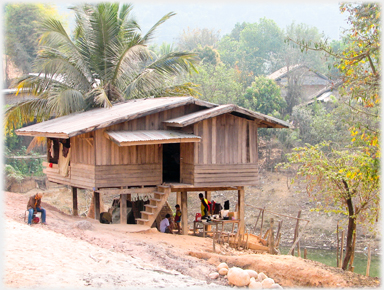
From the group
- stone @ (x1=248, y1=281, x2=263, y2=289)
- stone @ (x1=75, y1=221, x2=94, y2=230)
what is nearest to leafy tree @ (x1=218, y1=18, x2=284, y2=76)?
stone @ (x1=75, y1=221, x2=94, y2=230)

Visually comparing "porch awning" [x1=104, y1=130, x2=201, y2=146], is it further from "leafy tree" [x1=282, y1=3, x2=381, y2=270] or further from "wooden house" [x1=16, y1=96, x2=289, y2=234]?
"leafy tree" [x1=282, y1=3, x2=381, y2=270]

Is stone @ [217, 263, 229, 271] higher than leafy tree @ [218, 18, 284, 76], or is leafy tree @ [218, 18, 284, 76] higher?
leafy tree @ [218, 18, 284, 76]

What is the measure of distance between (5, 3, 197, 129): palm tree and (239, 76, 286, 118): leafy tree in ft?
46.1

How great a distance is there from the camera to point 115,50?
830 inches

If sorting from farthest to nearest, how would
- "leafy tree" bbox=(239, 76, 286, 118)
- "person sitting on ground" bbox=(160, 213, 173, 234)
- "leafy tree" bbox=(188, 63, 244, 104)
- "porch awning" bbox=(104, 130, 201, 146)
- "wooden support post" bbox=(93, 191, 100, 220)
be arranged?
"leafy tree" bbox=(188, 63, 244, 104)
"leafy tree" bbox=(239, 76, 286, 118)
"wooden support post" bbox=(93, 191, 100, 220)
"person sitting on ground" bbox=(160, 213, 173, 234)
"porch awning" bbox=(104, 130, 201, 146)

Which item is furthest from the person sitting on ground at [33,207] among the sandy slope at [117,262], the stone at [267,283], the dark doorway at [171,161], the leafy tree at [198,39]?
the leafy tree at [198,39]

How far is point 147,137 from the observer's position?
14.9 meters

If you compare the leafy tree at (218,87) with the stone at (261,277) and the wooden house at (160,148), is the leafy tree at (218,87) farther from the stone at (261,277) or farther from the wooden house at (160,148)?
the stone at (261,277)

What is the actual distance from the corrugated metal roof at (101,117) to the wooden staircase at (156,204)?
2816mm

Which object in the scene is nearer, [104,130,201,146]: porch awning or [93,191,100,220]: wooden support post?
[104,130,201,146]: porch awning

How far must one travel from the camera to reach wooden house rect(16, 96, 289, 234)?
15633 mm

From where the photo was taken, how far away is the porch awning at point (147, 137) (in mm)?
14490

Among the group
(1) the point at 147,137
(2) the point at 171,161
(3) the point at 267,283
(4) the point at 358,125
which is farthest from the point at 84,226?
(4) the point at 358,125

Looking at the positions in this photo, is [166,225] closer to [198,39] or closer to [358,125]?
[358,125]
